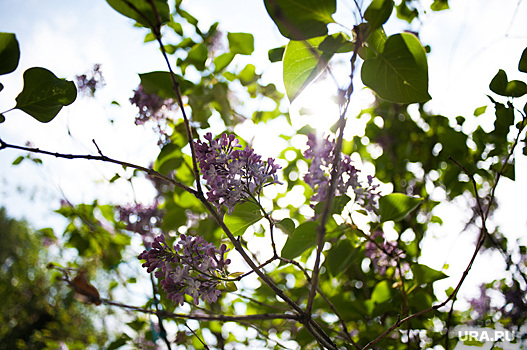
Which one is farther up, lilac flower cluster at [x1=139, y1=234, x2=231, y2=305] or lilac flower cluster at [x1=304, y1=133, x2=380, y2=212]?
lilac flower cluster at [x1=304, y1=133, x2=380, y2=212]

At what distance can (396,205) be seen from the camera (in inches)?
21.8

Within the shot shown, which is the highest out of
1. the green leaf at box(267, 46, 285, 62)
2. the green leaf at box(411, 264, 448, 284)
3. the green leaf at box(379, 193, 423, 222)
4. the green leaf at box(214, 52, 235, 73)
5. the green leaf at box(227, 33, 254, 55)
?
the green leaf at box(227, 33, 254, 55)

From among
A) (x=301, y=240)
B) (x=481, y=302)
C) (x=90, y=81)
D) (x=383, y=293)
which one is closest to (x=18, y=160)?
(x=90, y=81)

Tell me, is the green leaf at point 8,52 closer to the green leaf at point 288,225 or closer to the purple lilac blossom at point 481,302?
the green leaf at point 288,225

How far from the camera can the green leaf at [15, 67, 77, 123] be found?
45cm

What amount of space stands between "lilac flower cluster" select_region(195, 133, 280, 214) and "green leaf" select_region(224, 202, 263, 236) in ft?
0.06

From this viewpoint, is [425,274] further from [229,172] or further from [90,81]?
[90,81]

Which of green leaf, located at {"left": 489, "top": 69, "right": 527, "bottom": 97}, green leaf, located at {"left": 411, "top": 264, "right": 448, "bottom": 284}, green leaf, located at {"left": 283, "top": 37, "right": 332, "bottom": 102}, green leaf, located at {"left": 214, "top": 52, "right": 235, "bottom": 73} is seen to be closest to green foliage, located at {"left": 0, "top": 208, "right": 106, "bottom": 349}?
green leaf, located at {"left": 214, "top": 52, "right": 235, "bottom": 73}

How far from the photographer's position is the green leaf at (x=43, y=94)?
45 centimetres

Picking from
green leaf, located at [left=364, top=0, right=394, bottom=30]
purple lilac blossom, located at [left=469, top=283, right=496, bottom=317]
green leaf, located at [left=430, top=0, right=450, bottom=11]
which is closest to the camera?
green leaf, located at [left=364, top=0, right=394, bottom=30]

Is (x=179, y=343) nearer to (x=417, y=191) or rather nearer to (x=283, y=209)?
(x=283, y=209)

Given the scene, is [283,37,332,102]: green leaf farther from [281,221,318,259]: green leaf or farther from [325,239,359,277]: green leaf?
[325,239,359,277]: green leaf

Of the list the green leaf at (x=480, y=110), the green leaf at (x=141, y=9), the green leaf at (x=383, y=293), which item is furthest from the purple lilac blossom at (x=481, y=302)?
the green leaf at (x=141, y=9)

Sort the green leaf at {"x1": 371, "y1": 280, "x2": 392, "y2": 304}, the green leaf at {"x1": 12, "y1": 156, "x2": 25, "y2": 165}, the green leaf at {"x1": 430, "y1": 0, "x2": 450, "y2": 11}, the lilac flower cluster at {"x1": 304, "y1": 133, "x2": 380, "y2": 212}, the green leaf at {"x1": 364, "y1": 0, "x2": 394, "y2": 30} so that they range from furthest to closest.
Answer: the green leaf at {"x1": 12, "y1": 156, "x2": 25, "y2": 165}, the green leaf at {"x1": 430, "y1": 0, "x2": 450, "y2": 11}, the green leaf at {"x1": 371, "y1": 280, "x2": 392, "y2": 304}, the lilac flower cluster at {"x1": 304, "y1": 133, "x2": 380, "y2": 212}, the green leaf at {"x1": 364, "y1": 0, "x2": 394, "y2": 30}
